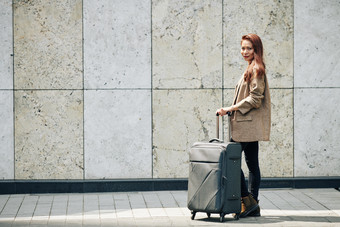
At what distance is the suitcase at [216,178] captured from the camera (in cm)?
660

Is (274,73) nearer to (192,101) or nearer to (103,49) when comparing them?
(192,101)

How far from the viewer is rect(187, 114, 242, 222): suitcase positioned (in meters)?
6.60

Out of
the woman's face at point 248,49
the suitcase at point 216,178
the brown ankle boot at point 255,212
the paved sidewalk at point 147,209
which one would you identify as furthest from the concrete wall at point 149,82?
the suitcase at point 216,178

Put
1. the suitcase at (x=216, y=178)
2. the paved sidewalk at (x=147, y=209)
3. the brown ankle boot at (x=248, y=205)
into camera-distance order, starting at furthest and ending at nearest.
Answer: the brown ankle boot at (x=248, y=205), the paved sidewalk at (x=147, y=209), the suitcase at (x=216, y=178)

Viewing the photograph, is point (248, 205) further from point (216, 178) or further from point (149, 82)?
point (149, 82)

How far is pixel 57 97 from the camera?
874cm

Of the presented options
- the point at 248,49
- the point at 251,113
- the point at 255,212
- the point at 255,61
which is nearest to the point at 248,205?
the point at 255,212

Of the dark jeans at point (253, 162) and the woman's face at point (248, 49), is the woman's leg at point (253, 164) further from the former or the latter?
the woman's face at point (248, 49)

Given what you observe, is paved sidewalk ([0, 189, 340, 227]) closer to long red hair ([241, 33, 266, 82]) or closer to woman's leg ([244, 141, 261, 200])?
woman's leg ([244, 141, 261, 200])

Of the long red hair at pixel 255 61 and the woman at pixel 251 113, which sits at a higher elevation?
the long red hair at pixel 255 61

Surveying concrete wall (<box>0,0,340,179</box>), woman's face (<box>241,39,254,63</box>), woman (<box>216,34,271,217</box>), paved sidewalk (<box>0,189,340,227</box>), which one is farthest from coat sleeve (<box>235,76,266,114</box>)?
concrete wall (<box>0,0,340,179</box>)

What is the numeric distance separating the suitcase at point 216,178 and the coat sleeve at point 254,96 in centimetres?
46

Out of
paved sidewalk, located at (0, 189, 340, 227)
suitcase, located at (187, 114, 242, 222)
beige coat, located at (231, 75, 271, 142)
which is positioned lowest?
paved sidewalk, located at (0, 189, 340, 227)

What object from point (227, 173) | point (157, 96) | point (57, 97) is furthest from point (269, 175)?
point (57, 97)
